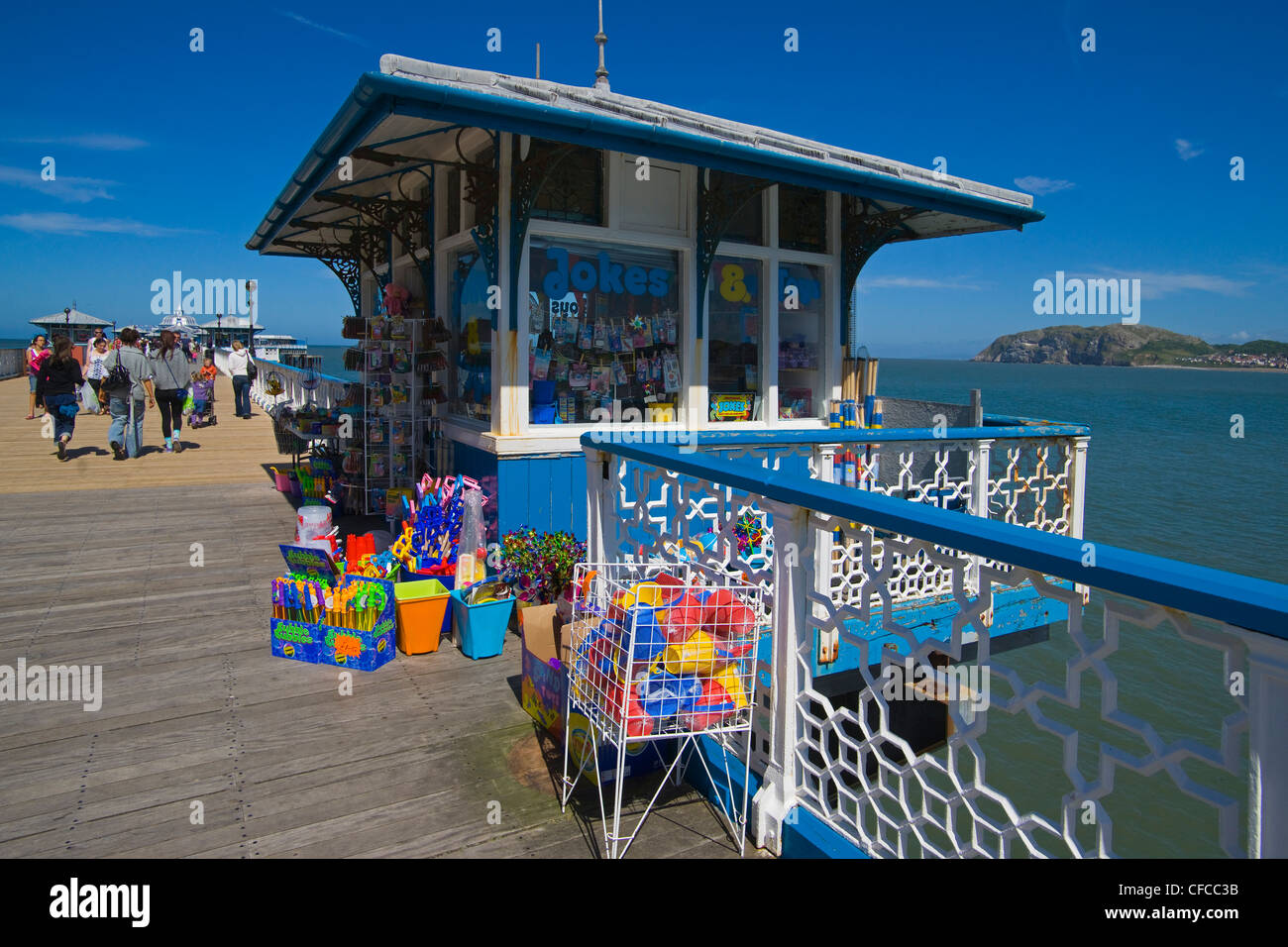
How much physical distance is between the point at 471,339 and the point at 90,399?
56.5ft

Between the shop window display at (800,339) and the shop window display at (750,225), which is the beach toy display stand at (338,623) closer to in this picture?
the shop window display at (750,225)

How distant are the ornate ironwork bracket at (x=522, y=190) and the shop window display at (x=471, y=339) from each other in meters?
0.33

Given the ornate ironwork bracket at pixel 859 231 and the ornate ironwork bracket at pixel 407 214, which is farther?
the ornate ironwork bracket at pixel 407 214

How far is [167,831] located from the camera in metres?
3.36

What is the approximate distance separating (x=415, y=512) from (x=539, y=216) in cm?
249

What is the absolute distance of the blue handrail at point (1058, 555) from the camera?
1706 millimetres

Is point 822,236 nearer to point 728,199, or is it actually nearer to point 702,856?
point 728,199

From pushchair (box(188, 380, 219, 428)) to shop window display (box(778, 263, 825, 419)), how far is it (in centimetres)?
1450

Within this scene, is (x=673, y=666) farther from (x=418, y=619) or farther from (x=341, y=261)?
(x=341, y=261)

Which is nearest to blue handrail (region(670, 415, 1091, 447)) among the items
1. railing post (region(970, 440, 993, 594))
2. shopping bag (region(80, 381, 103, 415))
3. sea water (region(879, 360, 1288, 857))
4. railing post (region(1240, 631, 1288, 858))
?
railing post (region(970, 440, 993, 594))

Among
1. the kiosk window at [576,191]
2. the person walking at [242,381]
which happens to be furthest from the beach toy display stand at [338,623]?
the person walking at [242,381]

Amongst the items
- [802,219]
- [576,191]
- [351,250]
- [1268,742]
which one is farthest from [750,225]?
[1268,742]

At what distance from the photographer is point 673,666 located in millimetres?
3178

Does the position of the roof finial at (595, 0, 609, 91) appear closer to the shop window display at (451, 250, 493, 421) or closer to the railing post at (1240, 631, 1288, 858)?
the shop window display at (451, 250, 493, 421)
